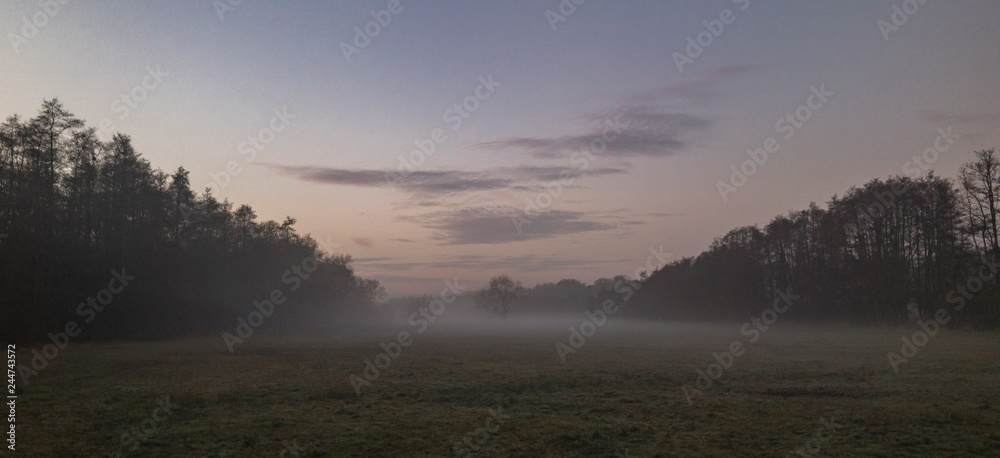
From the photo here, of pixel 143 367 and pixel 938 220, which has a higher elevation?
pixel 938 220

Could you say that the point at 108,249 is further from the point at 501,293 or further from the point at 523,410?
the point at 501,293

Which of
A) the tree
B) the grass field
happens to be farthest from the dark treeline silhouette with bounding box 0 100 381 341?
the tree

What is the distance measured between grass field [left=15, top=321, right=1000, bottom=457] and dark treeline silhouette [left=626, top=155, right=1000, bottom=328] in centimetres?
2764

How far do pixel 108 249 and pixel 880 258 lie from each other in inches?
3346

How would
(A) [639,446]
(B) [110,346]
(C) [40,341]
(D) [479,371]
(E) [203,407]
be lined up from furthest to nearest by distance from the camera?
(B) [110,346]
(C) [40,341]
(D) [479,371]
(E) [203,407]
(A) [639,446]

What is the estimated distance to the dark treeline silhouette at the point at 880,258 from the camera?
49594 millimetres

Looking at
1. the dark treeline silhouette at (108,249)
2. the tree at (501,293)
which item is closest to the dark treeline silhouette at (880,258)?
the tree at (501,293)

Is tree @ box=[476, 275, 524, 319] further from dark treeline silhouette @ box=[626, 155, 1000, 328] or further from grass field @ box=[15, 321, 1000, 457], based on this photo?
grass field @ box=[15, 321, 1000, 457]

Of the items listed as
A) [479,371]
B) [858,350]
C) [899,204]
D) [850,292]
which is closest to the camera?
[479,371]

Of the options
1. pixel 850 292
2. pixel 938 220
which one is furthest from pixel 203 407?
Result: pixel 850 292

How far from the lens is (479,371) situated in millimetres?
27422

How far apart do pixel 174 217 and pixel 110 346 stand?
2760cm

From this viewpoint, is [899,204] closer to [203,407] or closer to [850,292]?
[850,292]

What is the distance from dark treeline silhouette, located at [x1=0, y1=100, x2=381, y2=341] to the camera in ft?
132
